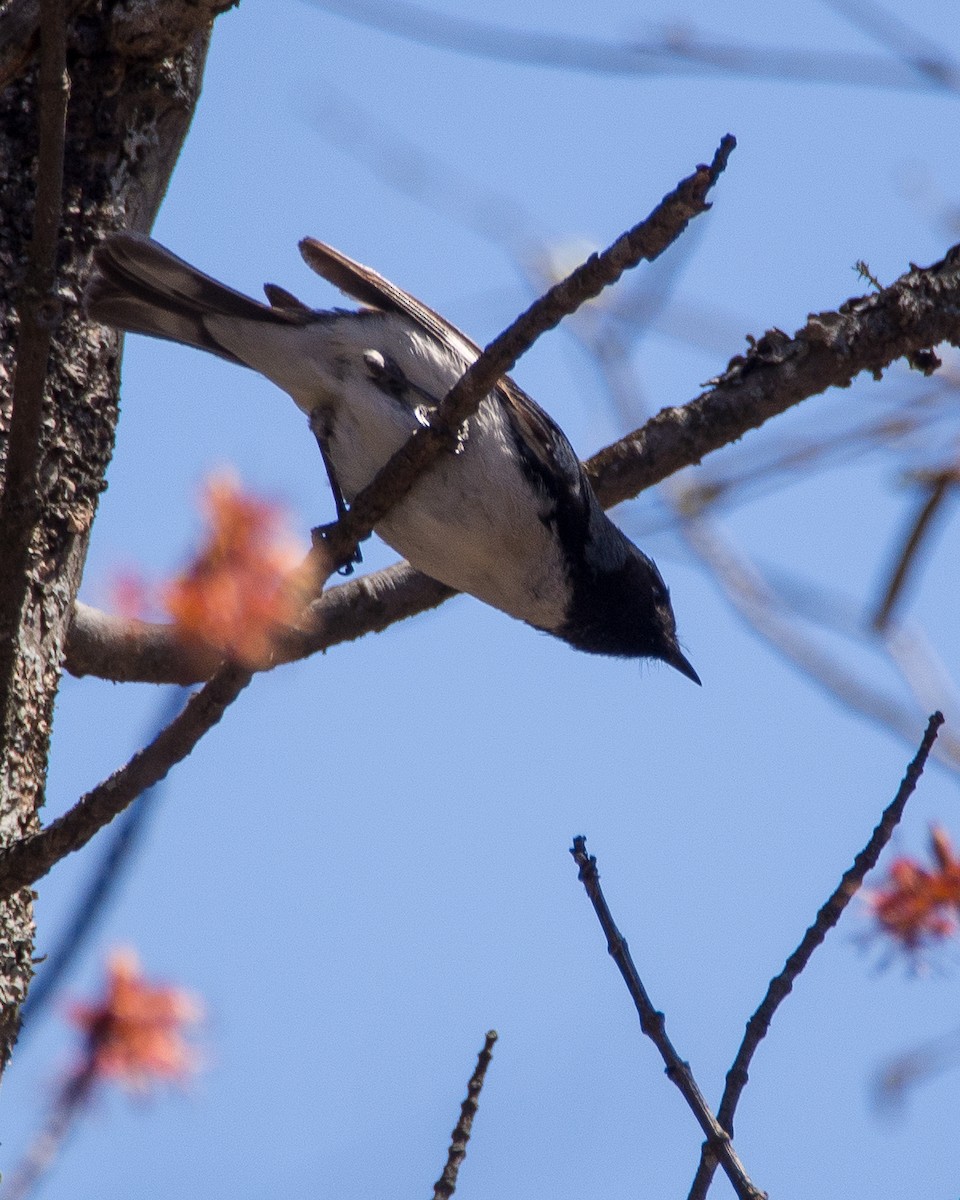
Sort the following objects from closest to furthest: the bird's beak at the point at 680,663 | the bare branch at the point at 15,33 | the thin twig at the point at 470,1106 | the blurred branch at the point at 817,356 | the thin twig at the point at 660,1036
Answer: the thin twig at the point at 660,1036 → the thin twig at the point at 470,1106 → the bare branch at the point at 15,33 → the blurred branch at the point at 817,356 → the bird's beak at the point at 680,663

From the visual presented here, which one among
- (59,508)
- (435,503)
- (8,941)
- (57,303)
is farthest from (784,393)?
(8,941)

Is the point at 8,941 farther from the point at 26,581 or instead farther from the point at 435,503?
the point at 435,503

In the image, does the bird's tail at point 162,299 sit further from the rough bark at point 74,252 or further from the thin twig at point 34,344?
the thin twig at point 34,344

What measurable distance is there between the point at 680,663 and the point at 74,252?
8.57ft

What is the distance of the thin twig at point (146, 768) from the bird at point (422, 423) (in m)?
1.66

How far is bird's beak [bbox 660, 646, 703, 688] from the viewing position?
5078 mm

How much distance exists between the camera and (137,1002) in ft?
8.63

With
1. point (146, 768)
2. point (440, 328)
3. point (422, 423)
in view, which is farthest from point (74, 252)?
point (146, 768)

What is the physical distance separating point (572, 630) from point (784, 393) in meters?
1.25

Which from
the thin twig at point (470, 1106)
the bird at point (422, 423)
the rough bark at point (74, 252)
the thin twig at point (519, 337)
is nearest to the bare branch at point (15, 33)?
the rough bark at point (74, 252)

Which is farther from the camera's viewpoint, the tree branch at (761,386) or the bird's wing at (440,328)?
the bird's wing at (440,328)

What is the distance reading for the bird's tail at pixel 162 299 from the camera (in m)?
3.63

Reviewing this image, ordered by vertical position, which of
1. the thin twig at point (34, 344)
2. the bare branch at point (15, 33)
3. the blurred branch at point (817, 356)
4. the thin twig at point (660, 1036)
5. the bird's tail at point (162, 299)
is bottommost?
the thin twig at point (660, 1036)

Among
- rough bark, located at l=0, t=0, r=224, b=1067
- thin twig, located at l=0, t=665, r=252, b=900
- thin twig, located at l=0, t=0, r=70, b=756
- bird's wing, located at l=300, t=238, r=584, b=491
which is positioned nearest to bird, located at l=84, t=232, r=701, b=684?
bird's wing, located at l=300, t=238, r=584, b=491
